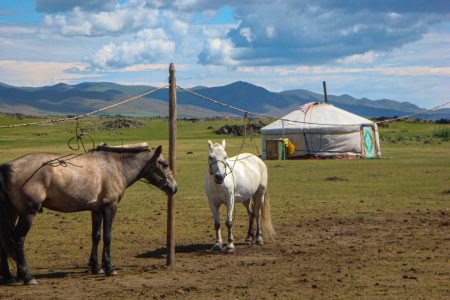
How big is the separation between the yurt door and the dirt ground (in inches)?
992

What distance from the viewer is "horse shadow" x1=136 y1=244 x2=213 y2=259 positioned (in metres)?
12.9

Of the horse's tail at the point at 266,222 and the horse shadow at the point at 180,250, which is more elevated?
the horse's tail at the point at 266,222

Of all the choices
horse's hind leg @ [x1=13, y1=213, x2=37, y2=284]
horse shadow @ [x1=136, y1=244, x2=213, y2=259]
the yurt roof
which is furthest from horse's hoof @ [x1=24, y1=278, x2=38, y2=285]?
the yurt roof

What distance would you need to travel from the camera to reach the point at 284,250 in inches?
523

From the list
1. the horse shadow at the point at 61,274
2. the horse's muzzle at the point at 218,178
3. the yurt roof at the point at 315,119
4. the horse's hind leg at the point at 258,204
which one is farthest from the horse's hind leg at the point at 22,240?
the yurt roof at the point at 315,119

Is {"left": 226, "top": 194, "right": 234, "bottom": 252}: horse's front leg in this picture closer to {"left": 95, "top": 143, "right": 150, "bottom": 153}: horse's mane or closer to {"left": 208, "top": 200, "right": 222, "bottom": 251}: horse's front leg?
{"left": 208, "top": 200, "right": 222, "bottom": 251}: horse's front leg

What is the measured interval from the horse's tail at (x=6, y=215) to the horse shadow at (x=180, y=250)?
3.10m

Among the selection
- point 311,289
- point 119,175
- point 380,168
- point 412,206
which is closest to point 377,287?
point 311,289

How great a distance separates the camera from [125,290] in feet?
32.7

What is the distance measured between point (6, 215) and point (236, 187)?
4823 mm

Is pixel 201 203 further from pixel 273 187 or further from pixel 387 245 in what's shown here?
pixel 387 245

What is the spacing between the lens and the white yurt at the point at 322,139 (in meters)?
40.2

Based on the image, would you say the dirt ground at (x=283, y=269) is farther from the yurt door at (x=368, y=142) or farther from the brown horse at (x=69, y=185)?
the yurt door at (x=368, y=142)

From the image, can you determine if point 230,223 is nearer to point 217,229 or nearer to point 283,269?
point 217,229
